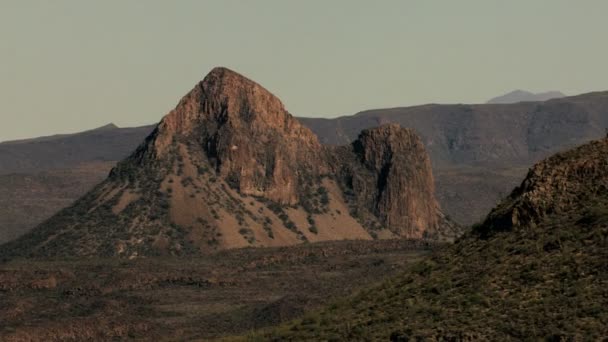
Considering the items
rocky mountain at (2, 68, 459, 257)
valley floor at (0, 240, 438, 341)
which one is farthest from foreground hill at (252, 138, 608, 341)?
rocky mountain at (2, 68, 459, 257)

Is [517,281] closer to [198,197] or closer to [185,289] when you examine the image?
[185,289]

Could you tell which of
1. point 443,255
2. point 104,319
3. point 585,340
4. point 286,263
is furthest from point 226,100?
point 585,340

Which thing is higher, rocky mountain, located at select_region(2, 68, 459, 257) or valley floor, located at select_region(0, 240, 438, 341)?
rocky mountain, located at select_region(2, 68, 459, 257)

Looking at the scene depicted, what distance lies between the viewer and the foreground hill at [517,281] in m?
36.6

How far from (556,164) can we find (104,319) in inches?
3064

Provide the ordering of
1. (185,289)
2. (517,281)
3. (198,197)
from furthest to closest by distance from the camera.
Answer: (198,197)
(185,289)
(517,281)

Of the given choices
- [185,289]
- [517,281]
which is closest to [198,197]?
[185,289]

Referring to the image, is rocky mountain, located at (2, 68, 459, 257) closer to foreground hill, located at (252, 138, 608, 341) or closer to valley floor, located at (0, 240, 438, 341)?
valley floor, located at (0, 240, 438, 341)

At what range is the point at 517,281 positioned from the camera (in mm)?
39719

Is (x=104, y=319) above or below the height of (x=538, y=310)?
below

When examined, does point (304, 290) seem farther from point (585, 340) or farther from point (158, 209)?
point (585, 340)

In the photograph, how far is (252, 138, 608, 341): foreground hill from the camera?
3659 centimetres

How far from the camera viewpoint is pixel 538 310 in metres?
36.9

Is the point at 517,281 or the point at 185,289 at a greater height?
the point at 517,281
